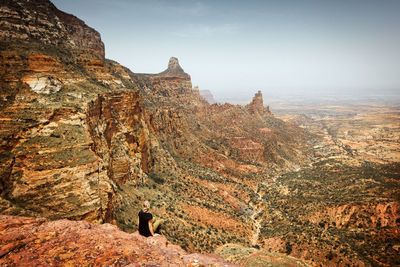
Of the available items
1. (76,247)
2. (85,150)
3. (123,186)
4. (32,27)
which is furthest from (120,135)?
(76,247)

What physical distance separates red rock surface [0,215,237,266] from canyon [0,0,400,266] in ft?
0.22

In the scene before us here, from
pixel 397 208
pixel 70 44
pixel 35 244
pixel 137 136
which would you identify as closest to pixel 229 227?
pixel 137 136

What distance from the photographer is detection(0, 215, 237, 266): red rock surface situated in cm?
759

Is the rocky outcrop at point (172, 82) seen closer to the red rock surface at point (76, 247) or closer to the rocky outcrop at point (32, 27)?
the rocky outcrop at point (32, 27)

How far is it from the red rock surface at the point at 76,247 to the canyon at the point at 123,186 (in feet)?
0.22

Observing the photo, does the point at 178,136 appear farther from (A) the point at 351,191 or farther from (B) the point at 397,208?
(B) the point at 397,208

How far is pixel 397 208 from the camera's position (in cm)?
3278

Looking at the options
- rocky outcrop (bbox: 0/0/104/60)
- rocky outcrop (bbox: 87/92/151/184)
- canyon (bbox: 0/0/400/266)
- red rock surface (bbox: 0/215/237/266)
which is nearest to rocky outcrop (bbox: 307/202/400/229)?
canyon (bbox: 0/0/400/266)

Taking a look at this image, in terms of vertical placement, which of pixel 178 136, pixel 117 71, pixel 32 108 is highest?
pixel 117 71

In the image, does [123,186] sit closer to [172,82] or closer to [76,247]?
[76,247]

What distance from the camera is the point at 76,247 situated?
27.9 feet

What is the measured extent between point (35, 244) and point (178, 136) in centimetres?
5436

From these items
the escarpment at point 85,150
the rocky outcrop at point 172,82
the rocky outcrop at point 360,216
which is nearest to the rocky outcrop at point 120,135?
the escarpment at point 85,150

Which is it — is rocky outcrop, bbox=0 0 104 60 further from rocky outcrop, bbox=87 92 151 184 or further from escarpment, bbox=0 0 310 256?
rocky outcrop, bbox=87 92 151 184
